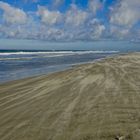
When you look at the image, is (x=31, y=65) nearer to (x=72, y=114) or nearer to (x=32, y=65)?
(x=32, y=65)

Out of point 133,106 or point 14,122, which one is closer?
point 14,122

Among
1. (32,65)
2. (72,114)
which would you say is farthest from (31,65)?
(72,114)

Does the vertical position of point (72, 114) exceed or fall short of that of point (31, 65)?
it exceeds it

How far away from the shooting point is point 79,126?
262 inches

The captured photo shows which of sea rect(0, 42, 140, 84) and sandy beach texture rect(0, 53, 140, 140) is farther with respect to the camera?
sea rect(0, 42, 140, 84)

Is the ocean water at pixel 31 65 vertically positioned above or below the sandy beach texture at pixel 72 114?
below

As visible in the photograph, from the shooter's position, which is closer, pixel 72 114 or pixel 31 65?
pixel 72 114

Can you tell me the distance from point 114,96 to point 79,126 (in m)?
3.80

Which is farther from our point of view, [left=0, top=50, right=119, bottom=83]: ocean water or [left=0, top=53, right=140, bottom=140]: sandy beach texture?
[left=0, top=50, right=119, bottom=83]: ocean water

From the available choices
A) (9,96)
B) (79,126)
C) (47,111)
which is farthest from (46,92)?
(79,126)

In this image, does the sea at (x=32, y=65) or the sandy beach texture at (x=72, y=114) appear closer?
the sandy beach texture at (x=72, y=114)

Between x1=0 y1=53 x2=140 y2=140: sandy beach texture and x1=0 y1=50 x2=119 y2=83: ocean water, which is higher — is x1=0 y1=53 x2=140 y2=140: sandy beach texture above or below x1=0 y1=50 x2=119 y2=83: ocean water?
above

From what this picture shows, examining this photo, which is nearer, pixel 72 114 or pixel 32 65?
pixel 72 114

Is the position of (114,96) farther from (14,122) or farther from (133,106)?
(14,122)
